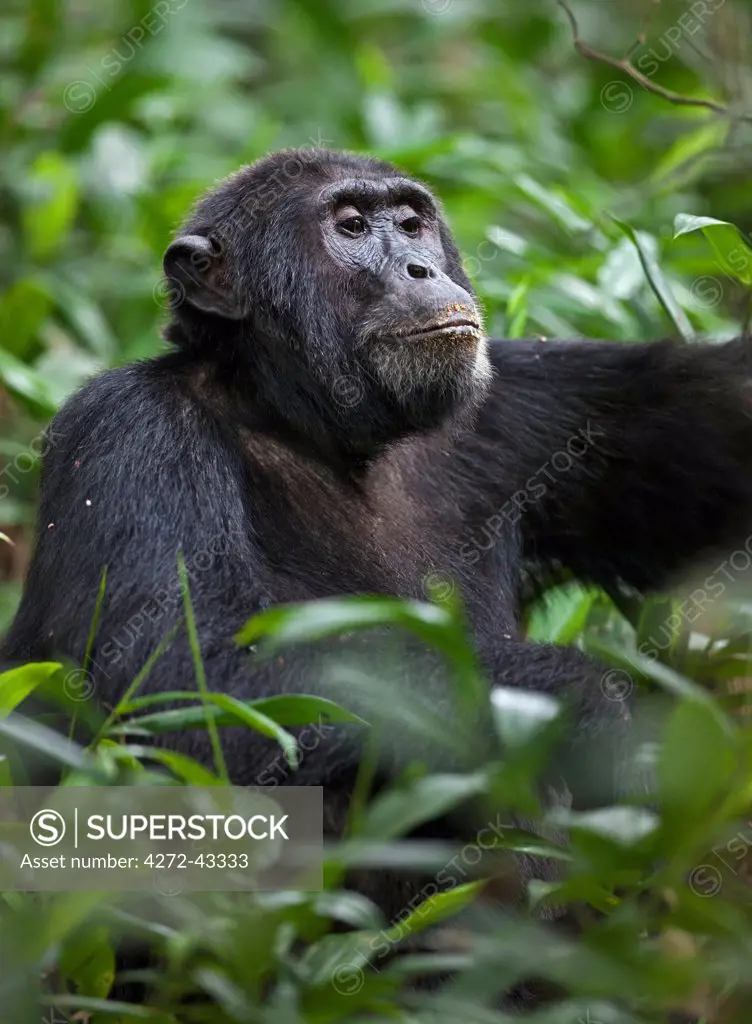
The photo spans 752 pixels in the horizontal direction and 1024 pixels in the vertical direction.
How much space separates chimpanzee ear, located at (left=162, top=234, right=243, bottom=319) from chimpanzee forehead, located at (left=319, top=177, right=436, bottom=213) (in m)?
0.48

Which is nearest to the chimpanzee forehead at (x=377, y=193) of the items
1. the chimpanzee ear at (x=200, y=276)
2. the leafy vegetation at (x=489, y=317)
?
the chimpanzee ear at (x=200, y=276)

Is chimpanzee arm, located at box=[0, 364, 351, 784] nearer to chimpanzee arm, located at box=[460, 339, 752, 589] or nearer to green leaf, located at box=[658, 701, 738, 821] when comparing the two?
chimpanzee arm, located at box=[460, 339, 752, 589]

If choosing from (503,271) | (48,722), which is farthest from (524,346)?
(48,722)

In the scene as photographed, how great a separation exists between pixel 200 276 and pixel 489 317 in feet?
6.97

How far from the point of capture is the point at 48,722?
4.86 m

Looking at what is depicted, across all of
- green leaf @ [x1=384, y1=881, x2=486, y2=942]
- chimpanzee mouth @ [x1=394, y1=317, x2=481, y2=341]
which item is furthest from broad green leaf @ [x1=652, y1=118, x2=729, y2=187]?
green leaf @ [x1=384, y1=881, x2=486, y2=942]

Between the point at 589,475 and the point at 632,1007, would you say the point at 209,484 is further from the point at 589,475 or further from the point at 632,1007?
the point at 632,1007

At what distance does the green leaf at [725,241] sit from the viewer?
16.1ft

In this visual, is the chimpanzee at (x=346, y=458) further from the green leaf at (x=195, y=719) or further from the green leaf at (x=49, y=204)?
the green leaf at (x=49, y=204)

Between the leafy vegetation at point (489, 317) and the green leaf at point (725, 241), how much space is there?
0.04ft

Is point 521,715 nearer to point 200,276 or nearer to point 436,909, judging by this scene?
point 436,909

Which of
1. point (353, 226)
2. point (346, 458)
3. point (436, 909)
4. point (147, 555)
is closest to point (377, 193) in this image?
point (353, 226)

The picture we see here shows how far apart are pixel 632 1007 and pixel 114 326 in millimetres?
6221

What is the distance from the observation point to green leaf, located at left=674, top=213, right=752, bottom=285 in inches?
193
